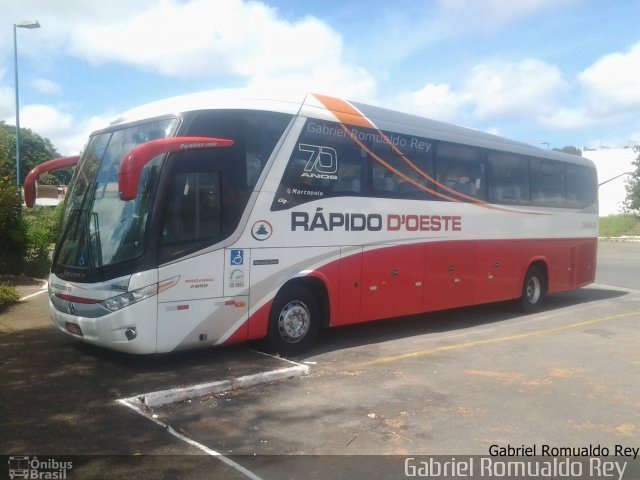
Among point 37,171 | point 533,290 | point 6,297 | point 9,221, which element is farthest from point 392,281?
point 9,221

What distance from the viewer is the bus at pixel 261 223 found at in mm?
6996

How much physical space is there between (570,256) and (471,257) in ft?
14.7

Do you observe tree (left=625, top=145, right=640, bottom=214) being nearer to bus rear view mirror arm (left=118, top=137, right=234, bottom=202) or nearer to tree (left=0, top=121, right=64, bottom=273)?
tree (left=0, top=121, right=64, bottom=273)

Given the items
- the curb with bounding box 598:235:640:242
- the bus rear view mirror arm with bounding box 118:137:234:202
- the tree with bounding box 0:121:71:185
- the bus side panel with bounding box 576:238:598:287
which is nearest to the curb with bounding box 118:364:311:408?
the bus rear view mirror arm with bounding box 118:137:234:202

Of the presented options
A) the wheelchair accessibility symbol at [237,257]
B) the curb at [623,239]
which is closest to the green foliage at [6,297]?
the wheelchair accessibility symbol at [237,257]

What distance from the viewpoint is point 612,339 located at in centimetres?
1033

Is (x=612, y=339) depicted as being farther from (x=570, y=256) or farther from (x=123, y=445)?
(x=123, y=445)

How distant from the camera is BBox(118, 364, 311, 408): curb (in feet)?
20.1

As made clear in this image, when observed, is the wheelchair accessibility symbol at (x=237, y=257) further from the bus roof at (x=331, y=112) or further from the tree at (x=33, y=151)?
the tree at (x=33, y=151)

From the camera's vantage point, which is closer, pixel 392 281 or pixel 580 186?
pixel 392 281

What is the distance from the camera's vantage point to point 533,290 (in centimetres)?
1377

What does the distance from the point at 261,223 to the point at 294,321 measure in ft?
5.14

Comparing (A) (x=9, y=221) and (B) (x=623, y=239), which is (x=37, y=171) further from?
(B) (x=623, y=239)

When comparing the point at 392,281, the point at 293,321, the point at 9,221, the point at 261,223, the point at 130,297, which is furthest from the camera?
the point at 9,221
